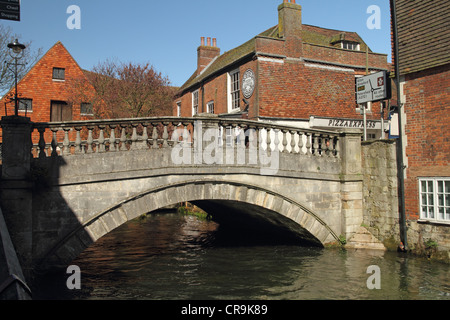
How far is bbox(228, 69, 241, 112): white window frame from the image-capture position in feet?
60.7

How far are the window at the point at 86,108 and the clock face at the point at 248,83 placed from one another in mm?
8896

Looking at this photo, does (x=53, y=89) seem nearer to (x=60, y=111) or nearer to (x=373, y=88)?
(x=60, y=111)

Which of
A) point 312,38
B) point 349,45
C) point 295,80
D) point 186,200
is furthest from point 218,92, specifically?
point 186,200

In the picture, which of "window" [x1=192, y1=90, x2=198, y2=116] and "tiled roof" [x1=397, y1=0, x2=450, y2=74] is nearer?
"tiled roof" [x1=397, y1=0, x2=450, y2=74]

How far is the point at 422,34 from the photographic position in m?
10.6

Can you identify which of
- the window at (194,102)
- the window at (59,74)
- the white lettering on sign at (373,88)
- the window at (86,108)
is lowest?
the white lettering on sign at (373,88)

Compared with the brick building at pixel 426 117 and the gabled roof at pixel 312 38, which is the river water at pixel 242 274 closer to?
the brick building at pixel 426 117

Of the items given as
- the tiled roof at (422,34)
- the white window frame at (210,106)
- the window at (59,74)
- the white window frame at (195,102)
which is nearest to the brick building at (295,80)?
the white window frame at (210,106)

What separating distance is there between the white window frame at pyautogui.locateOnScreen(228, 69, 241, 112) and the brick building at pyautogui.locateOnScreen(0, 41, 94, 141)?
7907 millimetres

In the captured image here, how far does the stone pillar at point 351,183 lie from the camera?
11438 mm

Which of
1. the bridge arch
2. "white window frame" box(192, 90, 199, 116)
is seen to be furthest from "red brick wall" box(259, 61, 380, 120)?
"white window frame" box(192, 90, 199, 116)

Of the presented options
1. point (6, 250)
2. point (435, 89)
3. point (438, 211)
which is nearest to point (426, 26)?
point (435, 89)

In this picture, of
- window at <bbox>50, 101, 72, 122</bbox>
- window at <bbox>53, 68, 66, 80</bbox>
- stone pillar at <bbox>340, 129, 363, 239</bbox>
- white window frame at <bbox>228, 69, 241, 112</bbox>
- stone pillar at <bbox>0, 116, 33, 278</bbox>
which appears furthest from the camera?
window at <bbox>53, 68, 66, 80</bbox>

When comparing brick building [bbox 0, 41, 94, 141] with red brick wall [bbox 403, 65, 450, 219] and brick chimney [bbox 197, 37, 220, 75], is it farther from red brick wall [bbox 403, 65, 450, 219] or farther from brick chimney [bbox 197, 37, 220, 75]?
red brick wall [bbox 403, 65, 450, 219]
